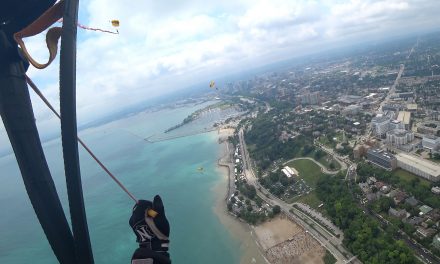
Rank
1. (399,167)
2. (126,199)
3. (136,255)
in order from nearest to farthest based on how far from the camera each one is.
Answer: (136,255)
(399,167)
(126,199)

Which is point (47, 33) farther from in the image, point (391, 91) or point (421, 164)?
point (391, 91)

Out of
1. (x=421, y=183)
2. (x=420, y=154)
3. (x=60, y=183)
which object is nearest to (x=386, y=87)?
(x=420, y=154)

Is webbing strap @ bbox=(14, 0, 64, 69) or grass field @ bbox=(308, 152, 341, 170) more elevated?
webbing strap @ bbox=(14, 0, 64, 69)

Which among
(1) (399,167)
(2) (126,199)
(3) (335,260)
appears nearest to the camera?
(3) (335,260)

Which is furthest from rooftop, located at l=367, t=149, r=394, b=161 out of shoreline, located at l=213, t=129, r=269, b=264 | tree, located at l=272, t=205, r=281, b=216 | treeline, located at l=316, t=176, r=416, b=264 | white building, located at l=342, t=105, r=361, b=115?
white building, located at l=342, t=105, r=361, b=115

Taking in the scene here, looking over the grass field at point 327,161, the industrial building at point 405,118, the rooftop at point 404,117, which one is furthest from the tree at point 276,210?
the rooftop at point 404,117

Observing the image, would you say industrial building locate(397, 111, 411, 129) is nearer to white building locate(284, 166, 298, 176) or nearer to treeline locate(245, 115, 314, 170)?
treeline locate(245, 115, 314, 170)

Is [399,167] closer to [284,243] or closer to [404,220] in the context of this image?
[404,220]
